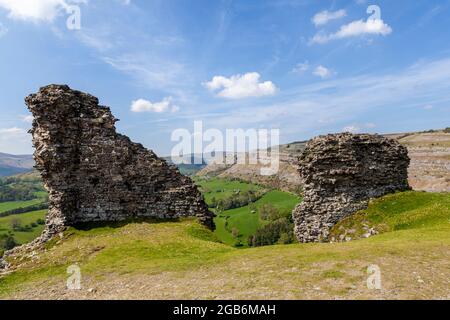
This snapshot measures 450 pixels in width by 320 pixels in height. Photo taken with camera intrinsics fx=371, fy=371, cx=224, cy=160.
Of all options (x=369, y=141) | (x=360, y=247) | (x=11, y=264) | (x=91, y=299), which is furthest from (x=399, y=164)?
(x=11, y=264)

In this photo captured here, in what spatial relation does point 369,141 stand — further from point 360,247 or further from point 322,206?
point 360,247

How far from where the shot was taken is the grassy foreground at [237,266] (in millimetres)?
14102

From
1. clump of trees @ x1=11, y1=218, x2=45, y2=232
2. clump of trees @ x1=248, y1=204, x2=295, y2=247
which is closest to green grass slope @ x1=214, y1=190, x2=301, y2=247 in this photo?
clump of trees @ x1=248, y1=204, x2=295, y2=247

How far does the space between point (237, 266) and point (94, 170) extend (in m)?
18.6

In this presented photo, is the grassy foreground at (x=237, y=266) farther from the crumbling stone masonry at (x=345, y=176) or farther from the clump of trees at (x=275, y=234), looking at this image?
the clump of trees at (x=275, y=234)

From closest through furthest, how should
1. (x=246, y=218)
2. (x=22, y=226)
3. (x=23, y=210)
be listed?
(x=246, y=218) < (x=22, y=226) < (x=23, y=210)

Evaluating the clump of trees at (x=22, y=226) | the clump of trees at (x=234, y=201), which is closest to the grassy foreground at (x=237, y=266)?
the clump of trees at (x=22, y=226)

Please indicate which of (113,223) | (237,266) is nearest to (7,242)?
→ (113,223)

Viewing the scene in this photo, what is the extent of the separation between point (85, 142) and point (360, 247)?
77.3 feet

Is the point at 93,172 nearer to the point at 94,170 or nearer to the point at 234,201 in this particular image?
the point at 94,170

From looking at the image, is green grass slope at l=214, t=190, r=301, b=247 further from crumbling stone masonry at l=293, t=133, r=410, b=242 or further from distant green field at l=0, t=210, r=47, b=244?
crumbling stone masonry at l=293, t=133, r=410, b=242

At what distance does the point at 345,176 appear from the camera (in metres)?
32.0

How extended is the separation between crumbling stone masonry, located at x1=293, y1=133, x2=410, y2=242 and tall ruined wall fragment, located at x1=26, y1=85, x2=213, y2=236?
31.3ft

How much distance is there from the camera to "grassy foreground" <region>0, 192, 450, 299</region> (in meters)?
14.1
